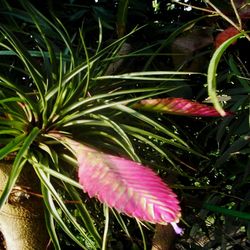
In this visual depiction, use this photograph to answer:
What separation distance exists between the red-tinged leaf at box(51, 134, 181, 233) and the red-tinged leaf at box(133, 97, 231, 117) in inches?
6.6

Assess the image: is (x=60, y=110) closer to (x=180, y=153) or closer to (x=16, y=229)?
(x=16, y=229)

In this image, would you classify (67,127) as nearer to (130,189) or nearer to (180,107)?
(180,107)

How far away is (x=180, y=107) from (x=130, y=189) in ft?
0.79

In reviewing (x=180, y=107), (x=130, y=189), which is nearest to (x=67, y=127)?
(x=180, y=107)

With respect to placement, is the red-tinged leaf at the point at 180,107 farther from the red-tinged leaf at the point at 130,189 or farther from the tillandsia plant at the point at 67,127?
the red-tinged leaf at the point at 130,189

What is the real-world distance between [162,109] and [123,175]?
0.75 ft

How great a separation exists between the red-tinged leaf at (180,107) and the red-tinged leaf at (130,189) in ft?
0.55

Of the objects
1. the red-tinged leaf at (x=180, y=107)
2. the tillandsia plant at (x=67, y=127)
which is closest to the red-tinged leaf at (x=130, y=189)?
the tillandsia plant at (x=67, y=127)

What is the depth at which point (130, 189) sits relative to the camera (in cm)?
50

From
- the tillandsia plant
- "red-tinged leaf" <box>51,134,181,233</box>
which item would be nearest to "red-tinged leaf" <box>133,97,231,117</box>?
the tillandsia plant

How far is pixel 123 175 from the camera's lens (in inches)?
20.9

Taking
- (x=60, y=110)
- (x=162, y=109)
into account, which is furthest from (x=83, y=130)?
(x=162, y=109)

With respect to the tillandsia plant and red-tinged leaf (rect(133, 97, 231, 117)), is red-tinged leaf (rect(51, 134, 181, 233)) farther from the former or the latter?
red-tinged leaf (rect(133, 97, 231, 117))

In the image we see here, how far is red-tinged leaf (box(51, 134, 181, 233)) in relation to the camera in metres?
0.47
